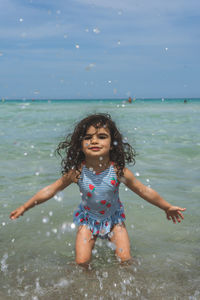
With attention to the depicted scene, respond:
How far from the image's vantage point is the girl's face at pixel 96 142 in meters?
3.26

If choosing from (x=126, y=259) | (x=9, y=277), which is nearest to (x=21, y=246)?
(x=9, y=277)

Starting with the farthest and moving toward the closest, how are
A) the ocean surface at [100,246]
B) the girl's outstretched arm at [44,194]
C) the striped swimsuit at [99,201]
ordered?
the striped swimsuit at [99,201] → the girl's outstretched arm at [44,194] → the ocean surface at [100,246]

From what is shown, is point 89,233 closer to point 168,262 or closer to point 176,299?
point 168,262

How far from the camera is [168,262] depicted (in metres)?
3.26

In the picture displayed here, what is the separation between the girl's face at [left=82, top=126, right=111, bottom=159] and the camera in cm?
326

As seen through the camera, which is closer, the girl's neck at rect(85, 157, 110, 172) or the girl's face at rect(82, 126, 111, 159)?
the girl's face at rect(82, 126, 111, 159)

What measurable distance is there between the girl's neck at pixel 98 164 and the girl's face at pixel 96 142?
4 cm

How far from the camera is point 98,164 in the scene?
3.38 m

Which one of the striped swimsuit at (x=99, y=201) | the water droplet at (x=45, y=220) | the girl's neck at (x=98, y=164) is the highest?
the girl's neck at (x=98, y=164)

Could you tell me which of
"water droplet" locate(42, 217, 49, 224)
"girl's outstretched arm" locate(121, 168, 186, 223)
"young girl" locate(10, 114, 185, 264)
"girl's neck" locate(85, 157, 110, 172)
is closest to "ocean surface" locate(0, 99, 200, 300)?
"water droplet" locate(42, 217, 49, 224)

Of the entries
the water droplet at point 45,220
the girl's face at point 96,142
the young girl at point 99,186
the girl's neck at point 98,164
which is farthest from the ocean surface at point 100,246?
the girl's neck at point 98,164

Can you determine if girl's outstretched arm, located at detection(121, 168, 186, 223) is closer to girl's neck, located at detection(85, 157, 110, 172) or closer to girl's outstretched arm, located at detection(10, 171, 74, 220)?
girl's neck, located at detection(85, 157, 110, 172)

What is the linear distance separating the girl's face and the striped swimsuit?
195mm

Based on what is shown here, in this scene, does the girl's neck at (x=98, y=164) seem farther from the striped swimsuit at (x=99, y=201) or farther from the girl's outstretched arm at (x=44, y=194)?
the girl's outstretched arm at (x=44, y=194)
